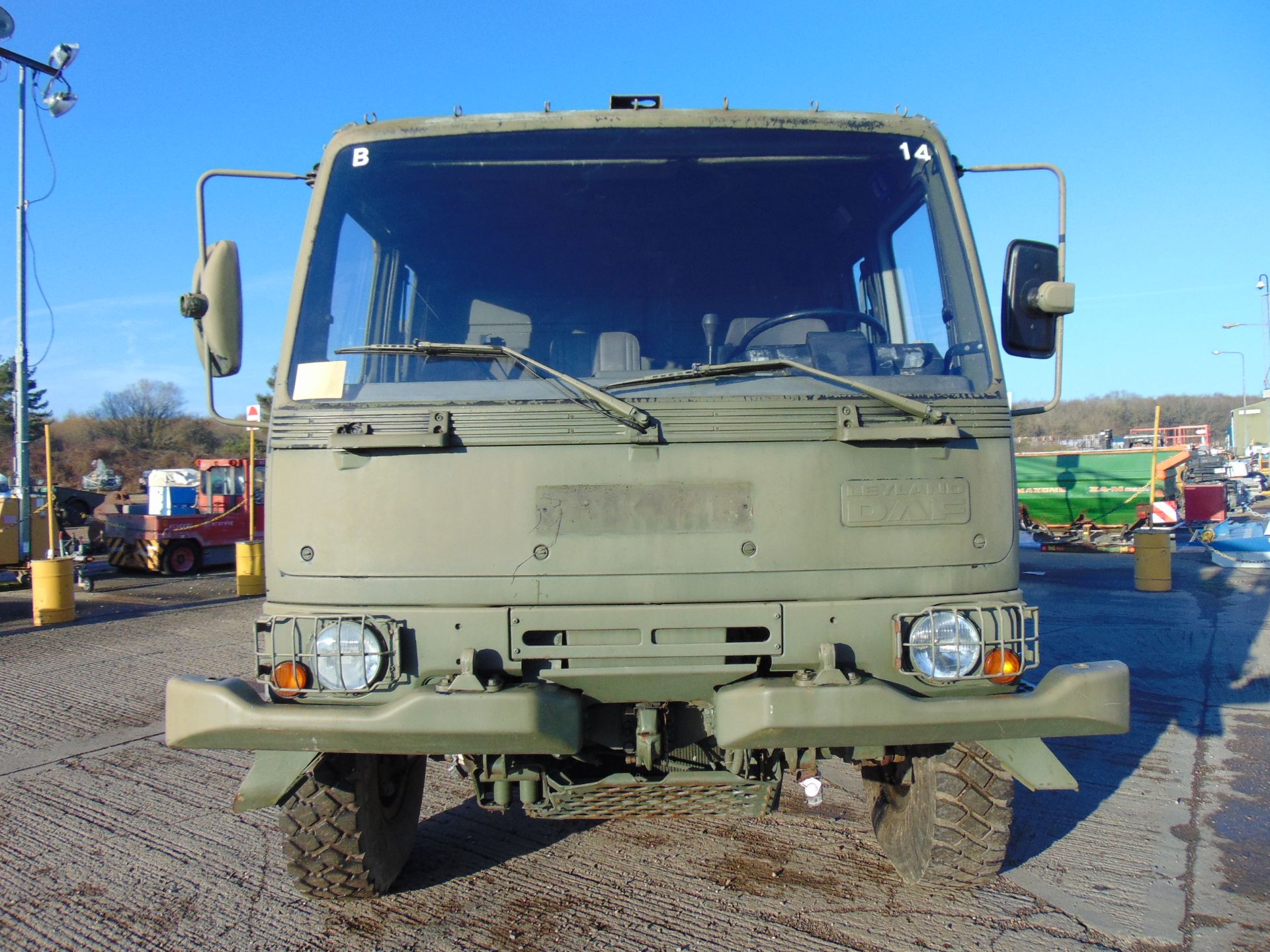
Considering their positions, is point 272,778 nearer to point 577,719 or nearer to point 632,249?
point 577,719

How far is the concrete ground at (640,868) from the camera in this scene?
10.2 ft

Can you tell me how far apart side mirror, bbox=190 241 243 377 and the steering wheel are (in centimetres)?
168

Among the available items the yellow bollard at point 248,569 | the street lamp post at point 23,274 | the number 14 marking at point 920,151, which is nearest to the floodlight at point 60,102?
the street lamp post at point 23,274

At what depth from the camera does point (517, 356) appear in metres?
2.84

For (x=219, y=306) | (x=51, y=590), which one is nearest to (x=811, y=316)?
(x=219, y=306)

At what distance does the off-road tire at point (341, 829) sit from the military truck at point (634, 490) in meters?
0.01

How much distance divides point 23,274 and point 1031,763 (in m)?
18.1

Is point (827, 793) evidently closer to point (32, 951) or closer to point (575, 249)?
point (575, 249)

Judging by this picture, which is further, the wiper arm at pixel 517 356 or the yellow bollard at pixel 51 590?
the yellow bollard at pixel 51 590

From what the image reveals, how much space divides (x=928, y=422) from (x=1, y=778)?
5103mm

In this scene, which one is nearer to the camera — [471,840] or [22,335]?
[471,840]

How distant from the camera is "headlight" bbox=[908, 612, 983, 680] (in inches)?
105

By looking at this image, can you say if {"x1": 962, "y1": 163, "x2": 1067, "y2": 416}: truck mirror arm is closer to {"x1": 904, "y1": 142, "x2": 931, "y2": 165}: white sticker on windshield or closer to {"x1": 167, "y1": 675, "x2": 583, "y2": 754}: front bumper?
{"x1": 904, "y1": 142, "x2": 931, "y2": 165}: white sticker on windshield

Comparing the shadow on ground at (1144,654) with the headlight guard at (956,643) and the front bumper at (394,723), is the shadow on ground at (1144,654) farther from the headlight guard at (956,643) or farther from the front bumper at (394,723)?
the front bumper at (394,723)
